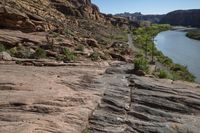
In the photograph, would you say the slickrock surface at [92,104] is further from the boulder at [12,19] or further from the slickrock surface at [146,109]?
the boulder at [12,19]

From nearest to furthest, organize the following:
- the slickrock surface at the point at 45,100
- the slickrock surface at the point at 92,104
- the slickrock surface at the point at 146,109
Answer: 1. the slickrock surface at the point at 45,100
2. the slickrock surface at the point at 92,104
3. the slickrock surface at the point at 146,109

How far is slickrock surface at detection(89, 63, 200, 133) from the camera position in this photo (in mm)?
16906

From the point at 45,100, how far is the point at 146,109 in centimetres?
562

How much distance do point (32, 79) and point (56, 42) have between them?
23795mm

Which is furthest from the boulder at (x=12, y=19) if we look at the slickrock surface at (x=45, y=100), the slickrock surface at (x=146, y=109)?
the slickrock surface at (x=146, y=109)

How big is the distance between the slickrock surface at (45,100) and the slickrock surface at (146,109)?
2.85ft

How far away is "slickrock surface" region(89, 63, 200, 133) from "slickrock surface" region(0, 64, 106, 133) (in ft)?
2.85

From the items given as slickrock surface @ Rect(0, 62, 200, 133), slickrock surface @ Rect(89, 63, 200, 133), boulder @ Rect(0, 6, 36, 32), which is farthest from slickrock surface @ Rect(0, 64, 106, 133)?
boulder @ Rect(0, 6, 36, 32)

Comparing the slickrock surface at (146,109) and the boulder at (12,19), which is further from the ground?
the boulder at (12,19)

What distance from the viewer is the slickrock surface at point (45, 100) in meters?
15.3

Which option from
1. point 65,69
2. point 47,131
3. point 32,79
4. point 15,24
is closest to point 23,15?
point 15,24

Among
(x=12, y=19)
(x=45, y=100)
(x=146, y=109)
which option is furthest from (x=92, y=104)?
(x=12, y=19)

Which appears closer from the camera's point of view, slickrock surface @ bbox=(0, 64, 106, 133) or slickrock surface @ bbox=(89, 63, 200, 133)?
slickrock surface @ bbox=(0, 64, 106, 133)

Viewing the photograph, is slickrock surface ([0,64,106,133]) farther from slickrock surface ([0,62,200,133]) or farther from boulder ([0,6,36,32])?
boulder ([0,6,36,32])
